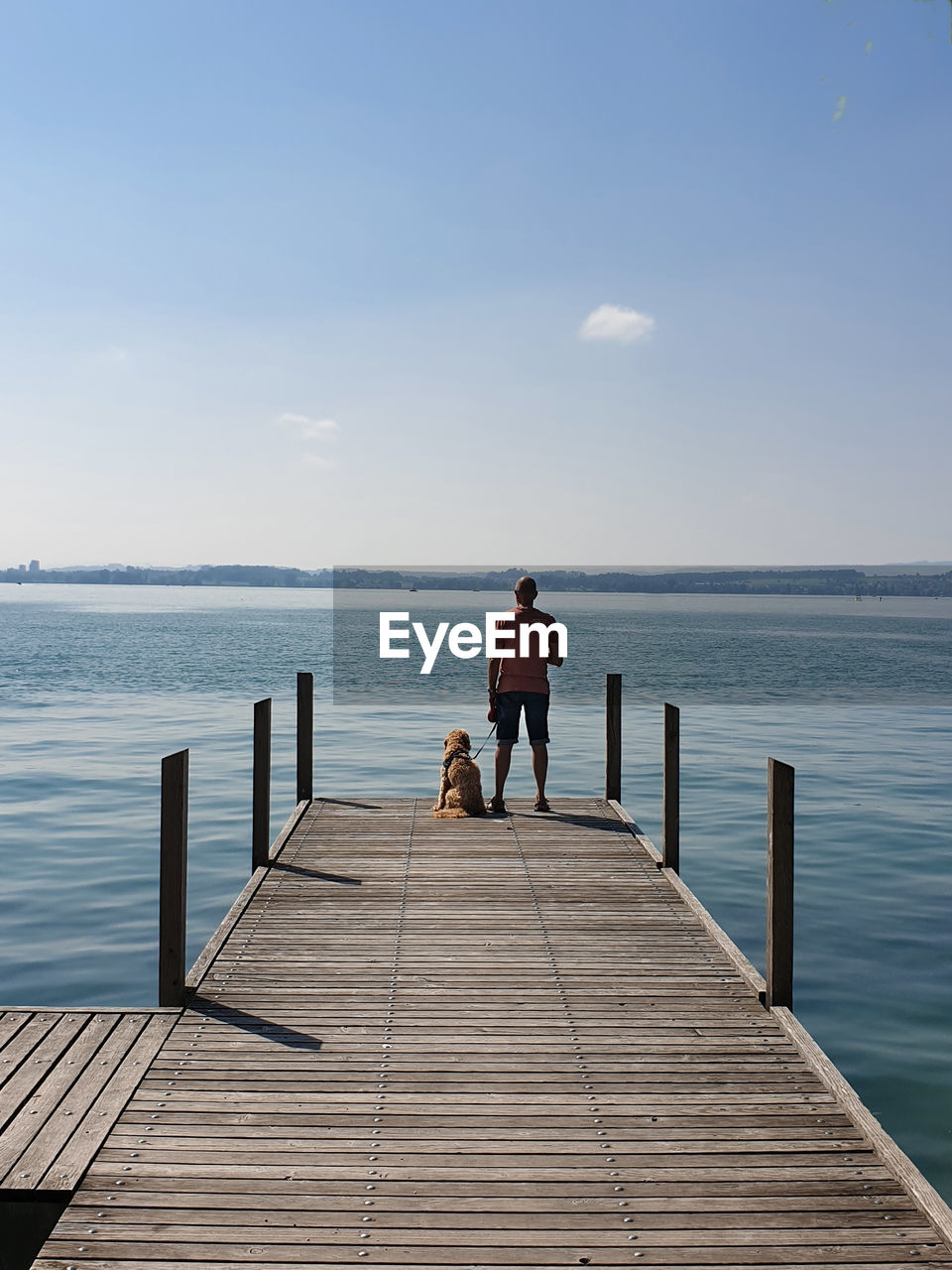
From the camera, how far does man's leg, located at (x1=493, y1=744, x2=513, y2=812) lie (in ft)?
32.7

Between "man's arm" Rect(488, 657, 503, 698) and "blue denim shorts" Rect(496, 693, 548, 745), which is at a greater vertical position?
"man's arm" Rect(488, 657, 503, 698)

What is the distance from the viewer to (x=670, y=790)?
8.40 m

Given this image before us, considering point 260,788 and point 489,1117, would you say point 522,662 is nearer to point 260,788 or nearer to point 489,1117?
point 260,788

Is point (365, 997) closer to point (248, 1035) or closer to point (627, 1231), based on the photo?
point (248, 1035)

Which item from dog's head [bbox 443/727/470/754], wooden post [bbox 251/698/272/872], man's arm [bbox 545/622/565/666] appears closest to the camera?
wooden post [bbox 251/698/272/872]

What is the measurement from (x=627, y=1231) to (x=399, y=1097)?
1.24m

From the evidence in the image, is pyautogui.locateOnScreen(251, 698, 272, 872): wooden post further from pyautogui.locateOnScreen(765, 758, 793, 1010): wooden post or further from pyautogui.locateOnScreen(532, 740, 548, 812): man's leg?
pyautogui.locateOnScreen(765, 758, 793, 1010): wooden post

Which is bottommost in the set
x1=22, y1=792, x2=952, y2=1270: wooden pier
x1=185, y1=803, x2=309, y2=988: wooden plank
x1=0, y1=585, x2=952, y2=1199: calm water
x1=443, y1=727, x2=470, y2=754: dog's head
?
x1=0, y1=585, x2=952, y2=1199: calm water

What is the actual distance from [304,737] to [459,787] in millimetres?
1887

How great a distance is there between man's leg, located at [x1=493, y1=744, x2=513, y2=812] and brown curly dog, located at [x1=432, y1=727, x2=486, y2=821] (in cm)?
17

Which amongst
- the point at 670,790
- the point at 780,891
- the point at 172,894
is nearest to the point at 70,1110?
the point at 172,894

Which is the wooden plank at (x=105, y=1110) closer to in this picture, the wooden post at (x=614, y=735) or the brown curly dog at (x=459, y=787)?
the brown curly dog at (x=459, y=787)

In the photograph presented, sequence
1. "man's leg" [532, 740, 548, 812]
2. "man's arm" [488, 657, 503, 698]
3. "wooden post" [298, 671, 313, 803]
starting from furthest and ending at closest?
"wooden post" [298, 671, 313, 803] → "man's leg" [532, 740, 548, 812] → "man's arm" [488, 657, 503, 698]

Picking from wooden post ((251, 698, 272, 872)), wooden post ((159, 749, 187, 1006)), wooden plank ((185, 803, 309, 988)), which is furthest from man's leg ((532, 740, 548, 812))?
wooden post ((159, 749, 187, 1006))
